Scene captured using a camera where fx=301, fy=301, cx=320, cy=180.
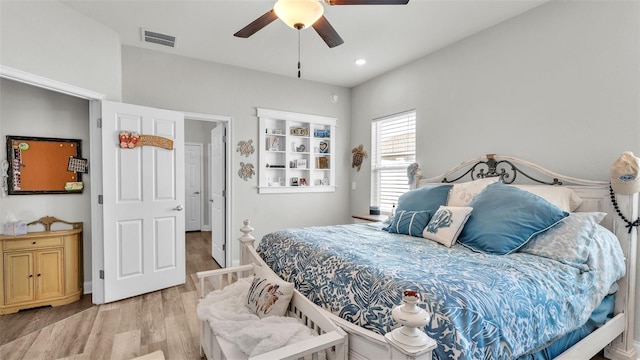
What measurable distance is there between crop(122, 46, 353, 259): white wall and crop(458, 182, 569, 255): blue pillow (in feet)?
9.10

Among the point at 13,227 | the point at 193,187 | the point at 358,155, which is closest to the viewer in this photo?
the point at 13,227

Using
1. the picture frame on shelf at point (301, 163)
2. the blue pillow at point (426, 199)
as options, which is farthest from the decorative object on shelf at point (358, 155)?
the blue pillow at point (426, 199)

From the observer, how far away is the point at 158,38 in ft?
10.6

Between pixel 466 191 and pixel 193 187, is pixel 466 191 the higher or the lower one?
the higher one

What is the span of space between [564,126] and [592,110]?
0.66 feet

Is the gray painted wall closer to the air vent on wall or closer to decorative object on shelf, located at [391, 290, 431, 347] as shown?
decorative object on shelf, located at [391, 290, 431, 347]

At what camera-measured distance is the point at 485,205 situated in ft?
7.13

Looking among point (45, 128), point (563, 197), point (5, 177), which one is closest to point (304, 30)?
point (563, 197)

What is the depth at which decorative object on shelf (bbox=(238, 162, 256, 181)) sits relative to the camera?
4.09m

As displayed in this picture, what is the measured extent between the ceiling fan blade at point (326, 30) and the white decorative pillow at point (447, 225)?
5.12 feet

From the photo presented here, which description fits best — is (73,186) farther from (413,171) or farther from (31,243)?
(413,171)

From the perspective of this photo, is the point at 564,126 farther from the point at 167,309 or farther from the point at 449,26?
the point at 167,309

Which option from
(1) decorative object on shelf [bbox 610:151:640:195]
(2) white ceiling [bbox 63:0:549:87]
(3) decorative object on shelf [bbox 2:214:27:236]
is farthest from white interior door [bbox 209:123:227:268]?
(1) decorative object on shelf [bbox 610:151:640:195]

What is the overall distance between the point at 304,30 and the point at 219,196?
8.08 ft
